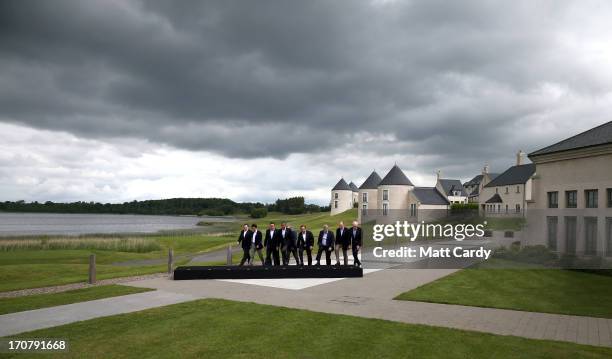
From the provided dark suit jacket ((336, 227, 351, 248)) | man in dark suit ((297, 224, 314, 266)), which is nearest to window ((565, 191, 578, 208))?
dark suit jacket ((336, 227, 351, 248))

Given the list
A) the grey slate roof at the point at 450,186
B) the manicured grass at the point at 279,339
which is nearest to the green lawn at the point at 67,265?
the manicured grass at the point at 279,339

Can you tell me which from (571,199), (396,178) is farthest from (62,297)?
(396,178)

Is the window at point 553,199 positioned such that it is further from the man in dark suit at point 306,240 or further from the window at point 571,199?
the man in dark suit at point 306,240

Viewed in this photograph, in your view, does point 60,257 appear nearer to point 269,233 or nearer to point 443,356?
point 269,233

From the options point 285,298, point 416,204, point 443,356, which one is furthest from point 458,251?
point 416,204

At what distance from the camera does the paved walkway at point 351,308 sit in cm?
974

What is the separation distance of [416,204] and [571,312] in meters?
52.5

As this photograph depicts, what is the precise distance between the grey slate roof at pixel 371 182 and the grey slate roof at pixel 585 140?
51.0m

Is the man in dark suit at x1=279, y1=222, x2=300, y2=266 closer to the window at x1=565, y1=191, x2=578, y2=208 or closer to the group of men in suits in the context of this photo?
the group of men in suits

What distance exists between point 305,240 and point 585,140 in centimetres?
1598

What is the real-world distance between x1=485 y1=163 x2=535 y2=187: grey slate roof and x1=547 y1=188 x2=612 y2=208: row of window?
3723cm

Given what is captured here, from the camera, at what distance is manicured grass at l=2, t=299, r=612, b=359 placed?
25.7 feet

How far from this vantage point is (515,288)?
608 inches

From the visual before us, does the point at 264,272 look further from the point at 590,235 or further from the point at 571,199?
the point at 571,199
